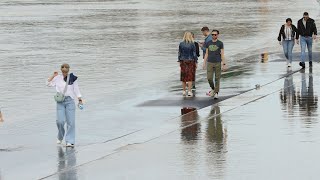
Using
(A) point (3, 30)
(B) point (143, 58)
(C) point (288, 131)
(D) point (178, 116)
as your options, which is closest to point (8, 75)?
(B) point (143, 58)

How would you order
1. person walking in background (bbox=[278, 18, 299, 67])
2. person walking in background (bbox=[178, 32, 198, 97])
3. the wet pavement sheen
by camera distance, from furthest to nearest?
person walking in background (bbox=[278, 18, 299, 67]) < person walking in background (bbox=[178, 32, 198, 97]) < the wet pavement sheen

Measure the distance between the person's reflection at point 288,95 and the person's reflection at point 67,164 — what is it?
18.5 feet

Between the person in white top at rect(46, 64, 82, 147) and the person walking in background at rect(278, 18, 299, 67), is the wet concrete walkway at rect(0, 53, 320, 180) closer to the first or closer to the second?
the person in white top at rect(46, 64, 82, 147)

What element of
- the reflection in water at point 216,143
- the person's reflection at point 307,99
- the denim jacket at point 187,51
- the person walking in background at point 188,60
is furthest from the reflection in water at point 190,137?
the denim jacket at point 187,51

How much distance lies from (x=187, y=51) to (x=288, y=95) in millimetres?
2621

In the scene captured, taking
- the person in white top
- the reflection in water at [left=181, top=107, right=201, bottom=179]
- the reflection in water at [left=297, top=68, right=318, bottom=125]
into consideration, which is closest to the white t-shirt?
the person in white top

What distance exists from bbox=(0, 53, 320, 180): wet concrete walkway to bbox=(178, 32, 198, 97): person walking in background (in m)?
0.91

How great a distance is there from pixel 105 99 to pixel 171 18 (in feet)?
146

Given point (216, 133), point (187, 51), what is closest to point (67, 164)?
point (216, 133)

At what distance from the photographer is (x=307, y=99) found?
74.7 ft

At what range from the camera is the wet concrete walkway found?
1438cm

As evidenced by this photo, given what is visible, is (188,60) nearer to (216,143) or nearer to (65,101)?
(65,101)

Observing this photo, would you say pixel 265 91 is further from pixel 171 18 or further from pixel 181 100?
pixel 171 18

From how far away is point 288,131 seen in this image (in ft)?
58.6
